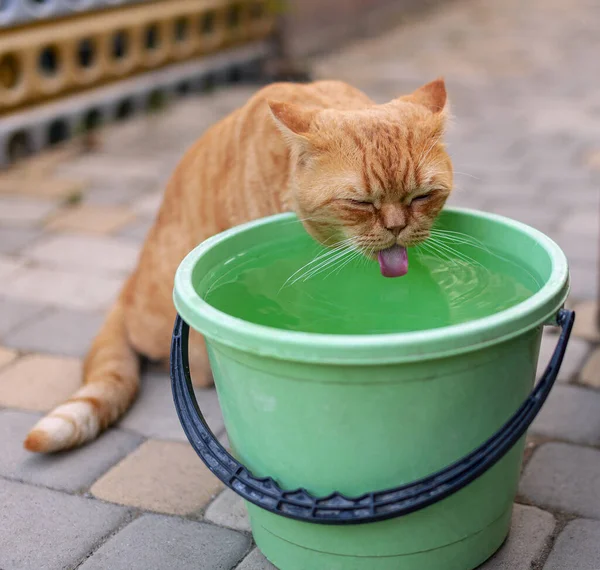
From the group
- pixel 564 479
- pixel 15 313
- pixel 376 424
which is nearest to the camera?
pixel 376 424

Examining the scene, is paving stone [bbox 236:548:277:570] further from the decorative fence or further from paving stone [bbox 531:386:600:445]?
the decorative fence

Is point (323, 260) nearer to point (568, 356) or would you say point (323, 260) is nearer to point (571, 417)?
point (571, 417)

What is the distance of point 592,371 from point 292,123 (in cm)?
134

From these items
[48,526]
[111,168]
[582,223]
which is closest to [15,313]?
[48,526]

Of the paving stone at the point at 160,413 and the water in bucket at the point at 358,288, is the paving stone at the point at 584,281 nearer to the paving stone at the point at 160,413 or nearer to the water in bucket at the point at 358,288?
the water in bucket at the point at 358,288

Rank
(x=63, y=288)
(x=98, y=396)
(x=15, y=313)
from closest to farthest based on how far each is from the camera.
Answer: (x=98, y=396) → (x=15, y=313) → (x=63, y=288)

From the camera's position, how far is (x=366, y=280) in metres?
2.12

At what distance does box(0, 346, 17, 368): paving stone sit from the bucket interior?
125cm

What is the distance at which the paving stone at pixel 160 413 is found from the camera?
94.1 inches

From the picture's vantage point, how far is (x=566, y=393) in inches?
98.8

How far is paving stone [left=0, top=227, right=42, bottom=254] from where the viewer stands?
149 inches

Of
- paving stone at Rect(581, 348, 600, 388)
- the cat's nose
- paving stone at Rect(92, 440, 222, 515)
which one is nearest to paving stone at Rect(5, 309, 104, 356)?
paving stone at Rect(92, 440, 222, 515)

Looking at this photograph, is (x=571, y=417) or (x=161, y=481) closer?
(x=161, y=481)

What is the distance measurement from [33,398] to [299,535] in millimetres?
1224
